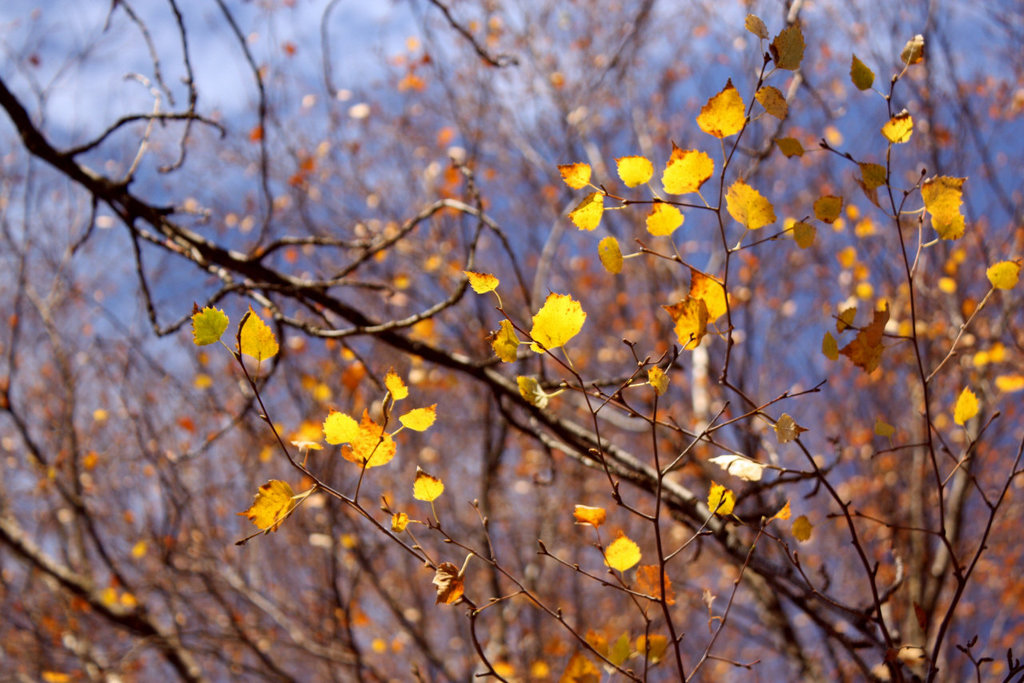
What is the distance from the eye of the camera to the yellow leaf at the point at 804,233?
3.07 feet

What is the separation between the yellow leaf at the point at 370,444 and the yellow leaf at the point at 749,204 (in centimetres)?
57

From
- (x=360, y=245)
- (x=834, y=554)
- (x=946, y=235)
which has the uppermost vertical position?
(x=834, y=554)

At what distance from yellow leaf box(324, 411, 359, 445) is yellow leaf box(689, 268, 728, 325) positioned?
1.62 feet

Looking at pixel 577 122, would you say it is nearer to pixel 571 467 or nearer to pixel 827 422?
pixel 571 467

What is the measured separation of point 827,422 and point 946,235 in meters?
6.14

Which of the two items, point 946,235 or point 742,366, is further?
point 742,366

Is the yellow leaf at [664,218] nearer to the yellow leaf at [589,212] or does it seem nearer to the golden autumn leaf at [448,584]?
the yellow leaf at [589,212]

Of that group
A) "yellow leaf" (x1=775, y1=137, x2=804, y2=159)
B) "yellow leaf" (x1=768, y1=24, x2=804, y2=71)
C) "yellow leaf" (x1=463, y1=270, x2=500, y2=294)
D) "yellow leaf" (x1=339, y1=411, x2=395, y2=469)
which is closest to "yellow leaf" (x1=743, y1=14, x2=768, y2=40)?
"yellow leaf" (x1=768, y1=24, x2=804, y2=71)

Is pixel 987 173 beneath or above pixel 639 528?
above

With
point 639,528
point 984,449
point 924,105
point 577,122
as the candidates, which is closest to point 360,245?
point 577,122

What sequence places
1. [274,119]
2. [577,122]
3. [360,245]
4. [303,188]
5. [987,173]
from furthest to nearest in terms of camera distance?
1. [303,188]
2. [274,119]
3. [577,122]
4. [987,173]
5. [360,245]

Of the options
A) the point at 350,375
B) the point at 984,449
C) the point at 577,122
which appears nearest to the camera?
the point at 350,375

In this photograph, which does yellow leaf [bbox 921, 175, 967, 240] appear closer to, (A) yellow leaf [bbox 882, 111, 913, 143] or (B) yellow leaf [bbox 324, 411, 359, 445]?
(A) yellow leaf [bbox 882, 111, 913, 143]

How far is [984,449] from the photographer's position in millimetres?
5137
